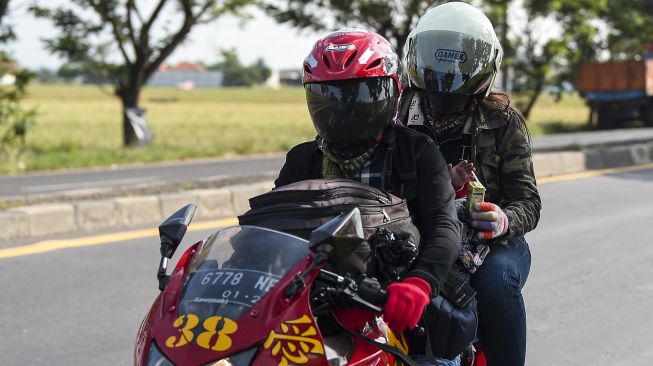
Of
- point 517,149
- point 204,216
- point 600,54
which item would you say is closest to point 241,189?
point 204,216

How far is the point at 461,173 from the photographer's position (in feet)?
10.7

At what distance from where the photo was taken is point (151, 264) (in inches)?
274

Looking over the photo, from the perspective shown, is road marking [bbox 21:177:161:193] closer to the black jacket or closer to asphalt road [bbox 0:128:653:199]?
asphalt road [bbox 0:128:653:199]

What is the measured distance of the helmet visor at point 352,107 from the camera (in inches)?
113

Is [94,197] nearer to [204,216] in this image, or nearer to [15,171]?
[204,216]

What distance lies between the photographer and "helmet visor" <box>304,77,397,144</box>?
2.86 meters

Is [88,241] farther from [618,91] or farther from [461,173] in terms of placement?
[618,91]

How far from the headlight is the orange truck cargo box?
89.4 ft

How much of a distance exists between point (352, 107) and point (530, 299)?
3647 mm

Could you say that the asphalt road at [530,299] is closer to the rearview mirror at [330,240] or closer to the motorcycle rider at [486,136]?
the motorcycle rider at [486,136]

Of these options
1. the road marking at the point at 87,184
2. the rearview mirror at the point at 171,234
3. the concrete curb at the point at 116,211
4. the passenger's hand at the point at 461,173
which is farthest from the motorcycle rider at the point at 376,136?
the road marking at the point at 87,184

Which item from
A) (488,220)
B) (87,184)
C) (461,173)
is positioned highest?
(461,173)

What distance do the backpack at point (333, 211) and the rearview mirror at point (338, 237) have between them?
0.65 feet

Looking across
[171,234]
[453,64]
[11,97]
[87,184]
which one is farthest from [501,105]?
[11,97]
